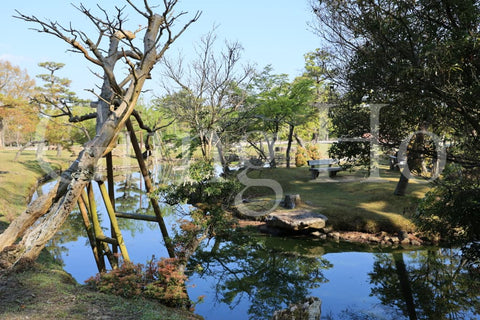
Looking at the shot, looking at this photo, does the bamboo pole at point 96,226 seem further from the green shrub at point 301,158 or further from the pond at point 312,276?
the green shrub at point 301,158

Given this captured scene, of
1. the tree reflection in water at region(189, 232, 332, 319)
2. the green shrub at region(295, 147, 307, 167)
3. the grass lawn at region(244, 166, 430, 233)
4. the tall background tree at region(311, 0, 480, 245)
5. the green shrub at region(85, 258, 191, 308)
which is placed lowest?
the tree reflection in water at region(189, 232, 332, 319)

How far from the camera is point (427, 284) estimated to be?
33.5 ft

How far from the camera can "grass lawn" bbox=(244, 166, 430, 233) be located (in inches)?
579

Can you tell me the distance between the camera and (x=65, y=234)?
1448cm

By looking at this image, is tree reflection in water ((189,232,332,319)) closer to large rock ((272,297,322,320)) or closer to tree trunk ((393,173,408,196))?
large rock ((272,297,322,320))

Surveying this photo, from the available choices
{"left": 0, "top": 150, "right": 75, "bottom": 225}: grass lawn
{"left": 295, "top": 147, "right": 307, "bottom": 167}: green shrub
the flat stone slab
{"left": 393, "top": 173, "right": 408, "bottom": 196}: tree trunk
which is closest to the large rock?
the flat stone slab

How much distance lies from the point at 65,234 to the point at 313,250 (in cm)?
962

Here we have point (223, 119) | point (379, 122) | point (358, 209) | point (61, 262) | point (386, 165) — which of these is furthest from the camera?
point (386, 165)

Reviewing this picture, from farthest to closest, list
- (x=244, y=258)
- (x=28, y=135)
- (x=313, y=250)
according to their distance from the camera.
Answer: (x=28, y=135)
(x=313, y=250)
(x=244, y=258)

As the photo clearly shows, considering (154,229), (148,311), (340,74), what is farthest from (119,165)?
(148,311)

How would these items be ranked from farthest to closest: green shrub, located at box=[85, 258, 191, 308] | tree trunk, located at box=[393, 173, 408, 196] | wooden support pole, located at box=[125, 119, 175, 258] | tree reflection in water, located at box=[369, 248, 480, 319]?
tree trunk, located at box=[393, 173, 408, 196]
tree reflection in water, located at box=[369, 248, 480, 319]
wooden support pole, located at box=[125, 119, 175, 258]
green shrub, located at box=[85, 258, 191, 308]

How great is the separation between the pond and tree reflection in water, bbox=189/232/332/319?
24mm

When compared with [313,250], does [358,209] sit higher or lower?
higher

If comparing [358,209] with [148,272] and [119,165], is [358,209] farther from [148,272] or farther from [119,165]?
[119,165]
